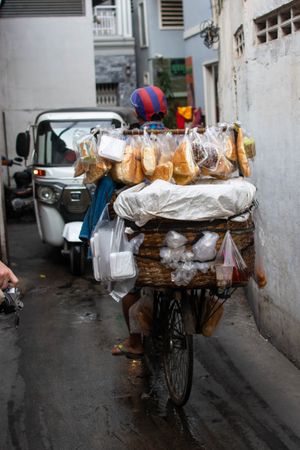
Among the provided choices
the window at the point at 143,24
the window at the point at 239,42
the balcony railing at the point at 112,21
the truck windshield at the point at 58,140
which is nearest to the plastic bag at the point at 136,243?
the window at the point at 239,42

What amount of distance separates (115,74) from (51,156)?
17.1m

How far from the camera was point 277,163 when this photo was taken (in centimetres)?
556

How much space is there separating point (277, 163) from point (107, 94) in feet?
72.1

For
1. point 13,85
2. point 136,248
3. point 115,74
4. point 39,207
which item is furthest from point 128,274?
point 115,74

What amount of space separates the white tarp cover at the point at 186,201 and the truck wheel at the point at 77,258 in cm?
487

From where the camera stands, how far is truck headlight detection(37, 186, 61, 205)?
9.31 m

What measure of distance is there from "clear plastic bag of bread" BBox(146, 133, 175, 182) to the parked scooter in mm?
10184

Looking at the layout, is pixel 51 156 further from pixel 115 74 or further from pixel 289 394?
pixel 115 74

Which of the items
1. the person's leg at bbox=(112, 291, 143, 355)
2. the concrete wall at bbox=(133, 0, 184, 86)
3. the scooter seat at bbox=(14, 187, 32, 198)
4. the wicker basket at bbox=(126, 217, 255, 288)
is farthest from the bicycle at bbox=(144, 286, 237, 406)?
the concrete wall at bbox=(133, 0, 184, 86)

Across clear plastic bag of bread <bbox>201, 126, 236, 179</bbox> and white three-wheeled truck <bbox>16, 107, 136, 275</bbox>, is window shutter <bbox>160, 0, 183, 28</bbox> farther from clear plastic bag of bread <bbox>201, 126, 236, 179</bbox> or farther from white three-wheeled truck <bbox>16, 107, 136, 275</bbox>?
clear plastic bag of bread <bbox>201, 126, 236, 179</bbox>

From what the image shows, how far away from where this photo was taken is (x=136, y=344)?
→ 17.1ft

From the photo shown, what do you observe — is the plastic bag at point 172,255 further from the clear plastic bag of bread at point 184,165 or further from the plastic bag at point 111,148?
the plastic bag at point 111,148

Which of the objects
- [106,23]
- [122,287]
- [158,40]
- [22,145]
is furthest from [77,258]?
[106,23]

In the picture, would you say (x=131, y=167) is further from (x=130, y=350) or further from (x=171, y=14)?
(x=171, y=14)
